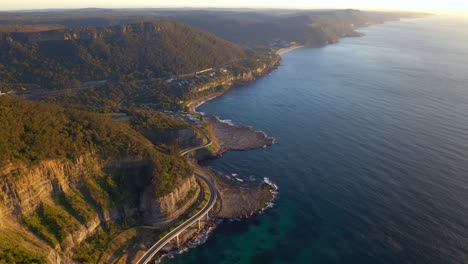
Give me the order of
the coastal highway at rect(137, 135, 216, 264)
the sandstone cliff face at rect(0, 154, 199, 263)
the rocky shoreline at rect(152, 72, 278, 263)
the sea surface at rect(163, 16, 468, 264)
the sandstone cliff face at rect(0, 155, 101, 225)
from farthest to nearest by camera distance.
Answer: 1. the rocky shoreline at rect(152, 72, 278, 263)
2. the sea surface at rect(163, 16, 468, 264)
3. the coastal highway at rect(137, 135, 216, 264)
4. the sandstone cliff face at rect(0, 154, 199, 263)
5. the sandstone cliff face at rect(0, 155, 101, 225)

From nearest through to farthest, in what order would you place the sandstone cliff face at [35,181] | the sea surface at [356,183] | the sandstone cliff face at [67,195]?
the sandstone cliff face at [35,181] → the sandstone cliff face at [67,195] → the sea surface at [356,183]

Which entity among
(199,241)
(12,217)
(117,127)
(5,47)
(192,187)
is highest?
(5,47)

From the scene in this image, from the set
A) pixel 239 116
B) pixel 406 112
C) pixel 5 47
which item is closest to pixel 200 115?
pixel 239 116

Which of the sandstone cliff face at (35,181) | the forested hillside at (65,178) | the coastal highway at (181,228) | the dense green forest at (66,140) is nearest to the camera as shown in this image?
the sandstone cliff face at (35,181)

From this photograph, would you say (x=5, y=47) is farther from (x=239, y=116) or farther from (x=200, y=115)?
(x=239, y=116)

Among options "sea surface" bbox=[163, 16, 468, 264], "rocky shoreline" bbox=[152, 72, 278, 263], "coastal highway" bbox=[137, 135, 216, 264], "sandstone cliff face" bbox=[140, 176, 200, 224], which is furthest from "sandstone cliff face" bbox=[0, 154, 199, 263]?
"sea surface" bbox=[163, 16, 468, 264]

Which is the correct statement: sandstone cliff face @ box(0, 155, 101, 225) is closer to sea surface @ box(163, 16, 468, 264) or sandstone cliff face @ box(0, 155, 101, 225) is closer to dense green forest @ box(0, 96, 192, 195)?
dense green forest @ box(0, 96, 192, 195)

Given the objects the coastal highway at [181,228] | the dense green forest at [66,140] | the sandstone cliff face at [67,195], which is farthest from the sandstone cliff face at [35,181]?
the coastal highway at [181,228]

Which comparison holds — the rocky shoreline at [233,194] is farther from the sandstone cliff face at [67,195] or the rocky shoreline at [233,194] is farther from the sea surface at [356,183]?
the sandstone cliff face at [67,195]

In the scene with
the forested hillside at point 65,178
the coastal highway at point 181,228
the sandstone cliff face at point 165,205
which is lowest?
the coastal highway at point 181,228

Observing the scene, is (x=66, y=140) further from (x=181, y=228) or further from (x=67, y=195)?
(x=181, y=228)

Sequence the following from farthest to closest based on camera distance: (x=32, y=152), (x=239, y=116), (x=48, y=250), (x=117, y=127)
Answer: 1. (x=239, y=116)
2. (x=117, y=127)
3. (x=32, y=152)
4. (x=48, y=250)
